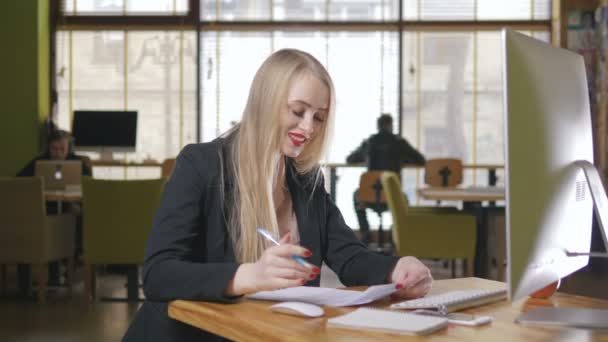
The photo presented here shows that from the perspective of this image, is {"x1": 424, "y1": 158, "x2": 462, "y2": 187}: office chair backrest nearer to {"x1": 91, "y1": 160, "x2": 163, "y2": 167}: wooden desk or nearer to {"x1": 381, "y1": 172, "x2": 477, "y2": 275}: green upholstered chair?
{"x1": 381, "y1": 172, "x2": 477, "y2": 275}: green upholstered chair

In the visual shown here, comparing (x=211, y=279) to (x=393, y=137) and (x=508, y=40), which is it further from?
(x=393, y=137)

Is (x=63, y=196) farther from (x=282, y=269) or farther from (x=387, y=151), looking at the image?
(x=282, y=269)

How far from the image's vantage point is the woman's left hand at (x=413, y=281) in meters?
1.82

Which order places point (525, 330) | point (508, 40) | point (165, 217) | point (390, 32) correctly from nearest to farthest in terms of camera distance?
point (508, 40) → point (525, 330) → point (165, 217) → point (390, 32)

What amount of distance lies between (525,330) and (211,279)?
601mm

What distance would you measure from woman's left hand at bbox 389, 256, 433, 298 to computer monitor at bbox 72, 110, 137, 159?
7.16 metres

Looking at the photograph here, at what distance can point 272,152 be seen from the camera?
6.18 feet

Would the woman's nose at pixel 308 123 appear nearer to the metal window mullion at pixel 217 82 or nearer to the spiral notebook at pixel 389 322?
the spiral notebook at pixel 389 322

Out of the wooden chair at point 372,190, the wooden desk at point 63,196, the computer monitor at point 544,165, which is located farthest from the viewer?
the wooden chair at point 372,190

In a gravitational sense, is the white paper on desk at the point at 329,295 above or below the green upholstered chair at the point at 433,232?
above

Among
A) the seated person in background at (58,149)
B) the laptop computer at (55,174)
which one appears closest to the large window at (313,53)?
the seated person in background at (58,149)

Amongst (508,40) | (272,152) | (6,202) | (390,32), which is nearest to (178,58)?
(390,32)

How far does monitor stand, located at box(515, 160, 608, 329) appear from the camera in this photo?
1.52 metres

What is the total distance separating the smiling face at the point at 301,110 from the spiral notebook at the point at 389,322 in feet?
1.47
